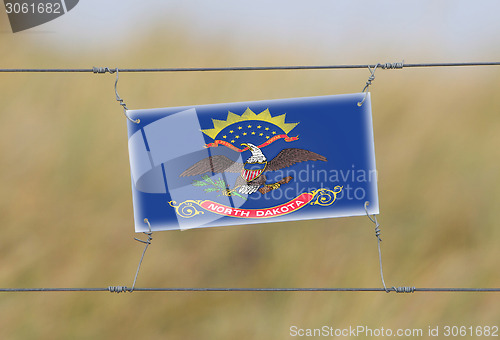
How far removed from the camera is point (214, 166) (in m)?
4.03

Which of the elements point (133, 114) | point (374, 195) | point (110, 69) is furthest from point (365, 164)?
point (110, 69)

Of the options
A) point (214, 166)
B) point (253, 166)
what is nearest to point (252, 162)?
point (253, 166)

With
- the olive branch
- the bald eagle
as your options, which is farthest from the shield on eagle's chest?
the olive branch

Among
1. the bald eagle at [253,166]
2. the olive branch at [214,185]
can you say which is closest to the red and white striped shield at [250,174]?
the bald eagle at [253,166]

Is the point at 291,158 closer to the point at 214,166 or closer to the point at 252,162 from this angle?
the point at 252,162

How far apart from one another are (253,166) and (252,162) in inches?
1.3

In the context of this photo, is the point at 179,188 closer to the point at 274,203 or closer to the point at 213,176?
the point at 213,176

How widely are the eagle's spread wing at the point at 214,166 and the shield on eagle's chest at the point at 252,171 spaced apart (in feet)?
0.17

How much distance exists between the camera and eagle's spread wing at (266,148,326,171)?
13.1 feet

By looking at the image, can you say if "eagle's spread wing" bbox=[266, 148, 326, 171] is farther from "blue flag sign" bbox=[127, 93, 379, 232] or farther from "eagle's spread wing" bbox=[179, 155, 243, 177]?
"eagle's spread wing" bbox=[179, 155, 243, 177]

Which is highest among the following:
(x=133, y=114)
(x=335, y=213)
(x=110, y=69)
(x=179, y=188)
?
(x=110, y=69)

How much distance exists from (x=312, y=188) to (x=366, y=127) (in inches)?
24.6

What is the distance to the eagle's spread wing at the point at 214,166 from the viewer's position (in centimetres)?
402

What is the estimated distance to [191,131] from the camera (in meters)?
4.05
